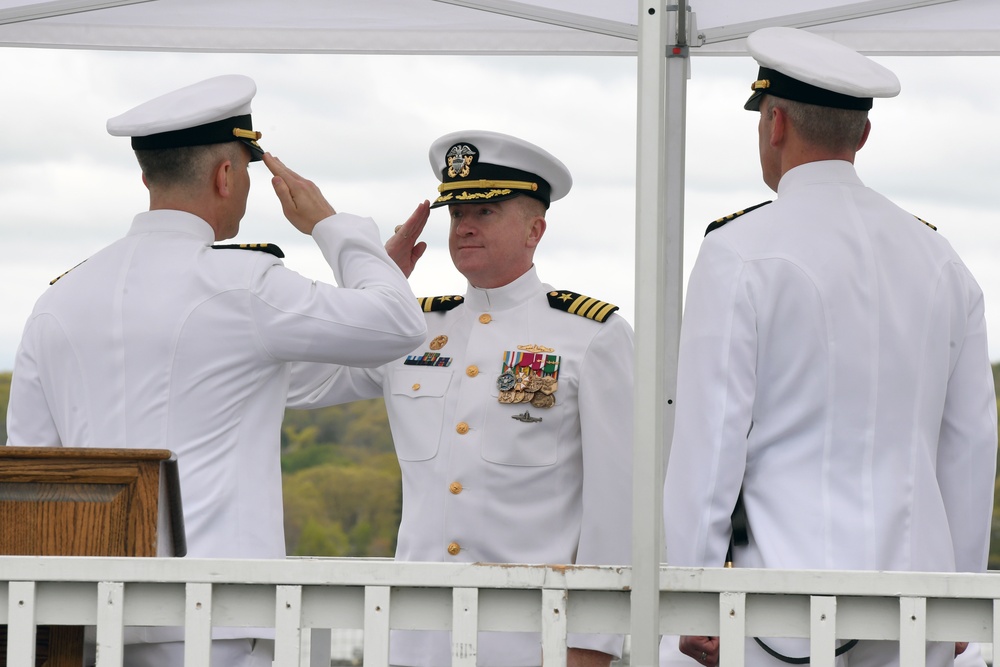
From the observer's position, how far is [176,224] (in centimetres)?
300

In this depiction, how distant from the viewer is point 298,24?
4602mm

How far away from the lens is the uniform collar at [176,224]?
3.00 meters

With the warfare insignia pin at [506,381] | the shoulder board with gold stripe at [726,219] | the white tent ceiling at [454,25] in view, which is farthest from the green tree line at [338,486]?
the shoulder board with gold stripe at [726,219]

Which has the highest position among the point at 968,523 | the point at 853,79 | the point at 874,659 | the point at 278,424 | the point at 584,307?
the point at 853,79

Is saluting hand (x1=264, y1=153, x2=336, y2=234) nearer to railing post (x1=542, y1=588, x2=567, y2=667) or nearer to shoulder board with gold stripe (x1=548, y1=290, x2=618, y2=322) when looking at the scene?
shoulder board with gold stripe (x1=548, y1=290, x2=618, y2=322)

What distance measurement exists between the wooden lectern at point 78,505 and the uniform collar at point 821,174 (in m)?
1.38

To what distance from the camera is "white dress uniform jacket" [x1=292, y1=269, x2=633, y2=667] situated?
352 centimetres

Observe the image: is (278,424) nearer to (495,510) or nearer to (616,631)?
(495,510)

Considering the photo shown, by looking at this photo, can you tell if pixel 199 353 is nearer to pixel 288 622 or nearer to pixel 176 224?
pixel 176 224

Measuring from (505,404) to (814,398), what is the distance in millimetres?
1185

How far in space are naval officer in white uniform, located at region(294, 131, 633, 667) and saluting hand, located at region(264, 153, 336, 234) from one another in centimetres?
65

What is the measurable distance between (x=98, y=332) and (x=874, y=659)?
5.59 feet

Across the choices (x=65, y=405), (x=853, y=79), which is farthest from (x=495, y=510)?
(x=853, y=79)

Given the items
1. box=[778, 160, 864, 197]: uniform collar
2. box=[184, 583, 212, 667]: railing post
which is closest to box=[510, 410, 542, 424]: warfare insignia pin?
box=[778, 160, 864, 197]: uniform collar
